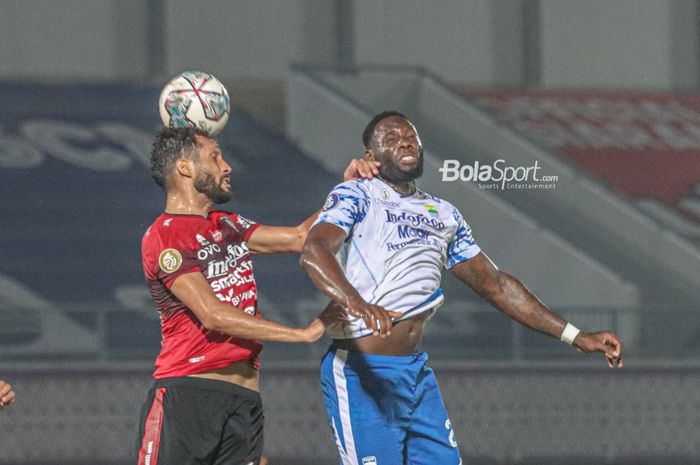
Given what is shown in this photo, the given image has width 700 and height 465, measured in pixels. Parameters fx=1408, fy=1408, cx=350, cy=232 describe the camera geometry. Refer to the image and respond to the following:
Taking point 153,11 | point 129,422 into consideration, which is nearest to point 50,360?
point 129,422

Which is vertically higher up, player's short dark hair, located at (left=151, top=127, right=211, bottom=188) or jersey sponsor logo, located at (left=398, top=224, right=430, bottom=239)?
player's short dark hair, located at (left=151, top=127, right=211, bottom=188)

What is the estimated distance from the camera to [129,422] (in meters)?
8.80

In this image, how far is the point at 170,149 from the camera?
4.81 m

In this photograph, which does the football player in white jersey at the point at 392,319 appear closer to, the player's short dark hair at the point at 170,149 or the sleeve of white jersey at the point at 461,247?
the sleeve of white jersey at the point at 461,247

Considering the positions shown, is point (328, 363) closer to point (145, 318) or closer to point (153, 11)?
point (145, 318)

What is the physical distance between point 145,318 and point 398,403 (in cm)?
514

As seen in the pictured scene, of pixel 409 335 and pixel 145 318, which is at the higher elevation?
pixel 409 335

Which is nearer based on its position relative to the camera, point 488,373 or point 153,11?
point 488,373

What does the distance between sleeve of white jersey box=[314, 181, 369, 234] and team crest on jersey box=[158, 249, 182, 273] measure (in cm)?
49

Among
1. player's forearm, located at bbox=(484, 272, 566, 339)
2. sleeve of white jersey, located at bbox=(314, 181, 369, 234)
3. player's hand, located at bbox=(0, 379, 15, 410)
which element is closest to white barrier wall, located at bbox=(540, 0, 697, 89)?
player's forearm, located at bbox=(484, 272, 566, 339)

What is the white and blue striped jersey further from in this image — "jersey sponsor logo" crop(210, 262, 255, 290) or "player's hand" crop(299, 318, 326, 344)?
"player's hand" crop(299, 318, 326, 344)

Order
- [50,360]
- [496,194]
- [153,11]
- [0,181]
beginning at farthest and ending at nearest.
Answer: [153,11] < [0,181] < [50,360] < [496,194]

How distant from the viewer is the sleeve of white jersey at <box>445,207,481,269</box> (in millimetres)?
5227

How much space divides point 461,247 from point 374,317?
3.49 feet
